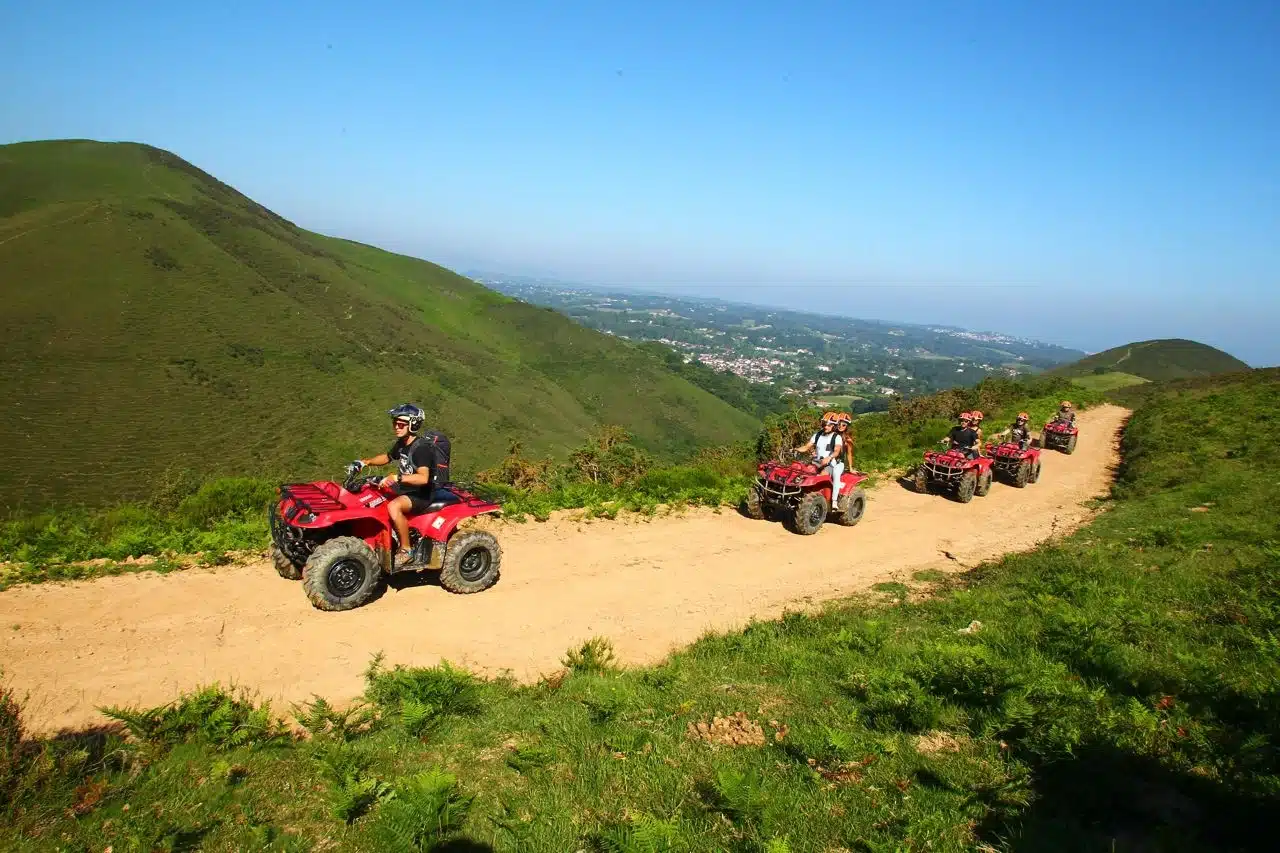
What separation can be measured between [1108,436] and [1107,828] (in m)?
27.8

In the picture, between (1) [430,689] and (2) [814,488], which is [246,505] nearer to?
(1) [430,689]

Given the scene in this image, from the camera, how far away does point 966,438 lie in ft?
50.1

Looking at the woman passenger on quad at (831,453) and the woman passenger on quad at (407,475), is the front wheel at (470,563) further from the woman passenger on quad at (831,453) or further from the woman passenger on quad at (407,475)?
the woman passenger on quad at (831,453)

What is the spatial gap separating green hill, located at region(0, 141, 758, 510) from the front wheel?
30316 mm

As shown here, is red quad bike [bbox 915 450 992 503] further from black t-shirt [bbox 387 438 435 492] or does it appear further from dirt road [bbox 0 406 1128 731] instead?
black t-shirt [bbox 387 438 435 492]

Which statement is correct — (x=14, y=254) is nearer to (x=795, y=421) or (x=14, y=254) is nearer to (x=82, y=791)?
(x=795, y=421)

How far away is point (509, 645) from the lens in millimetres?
6746

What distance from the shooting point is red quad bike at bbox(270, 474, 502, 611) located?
6.84m

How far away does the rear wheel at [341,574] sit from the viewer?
6.77 meters

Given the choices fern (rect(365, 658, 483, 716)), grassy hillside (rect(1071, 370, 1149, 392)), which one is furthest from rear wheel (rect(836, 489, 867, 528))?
grassy hillside (rect(1071, 370, 1149, 392))

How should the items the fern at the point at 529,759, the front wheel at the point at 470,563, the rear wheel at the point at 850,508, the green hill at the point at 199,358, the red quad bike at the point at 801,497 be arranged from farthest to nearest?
the green hill at the point at 199,358 < the rear wheel at the point at 850,508 < the red quad bike at the point at 801,497 < the front wheel at the point at 470,563 < the fern at the point at 529,759

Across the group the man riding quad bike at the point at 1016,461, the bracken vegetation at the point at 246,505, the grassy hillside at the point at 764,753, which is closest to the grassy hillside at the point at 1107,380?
the bracken vegetation at the point at 246,505

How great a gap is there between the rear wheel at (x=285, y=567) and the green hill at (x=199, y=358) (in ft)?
95.8

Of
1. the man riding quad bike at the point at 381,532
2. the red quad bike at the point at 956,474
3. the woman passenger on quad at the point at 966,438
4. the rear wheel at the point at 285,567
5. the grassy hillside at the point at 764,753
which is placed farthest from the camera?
the woman passenger on quad at the point at 966,438
